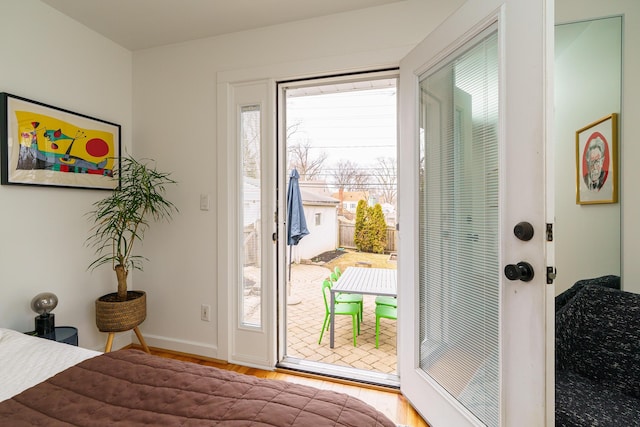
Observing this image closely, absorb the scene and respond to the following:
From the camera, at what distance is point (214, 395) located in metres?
0.93

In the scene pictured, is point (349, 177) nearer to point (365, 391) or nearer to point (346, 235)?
point (346, 235)

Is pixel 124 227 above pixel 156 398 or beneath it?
above

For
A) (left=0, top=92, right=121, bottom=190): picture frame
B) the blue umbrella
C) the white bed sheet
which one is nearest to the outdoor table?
the blue umbrella

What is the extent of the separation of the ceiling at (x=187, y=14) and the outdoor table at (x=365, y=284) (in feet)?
6.86

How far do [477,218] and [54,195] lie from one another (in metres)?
2.59

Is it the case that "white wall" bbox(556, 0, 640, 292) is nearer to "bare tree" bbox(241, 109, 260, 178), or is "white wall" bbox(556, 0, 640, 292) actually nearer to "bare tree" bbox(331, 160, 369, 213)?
"bare tree" bbox(241, 109, 260, 178)

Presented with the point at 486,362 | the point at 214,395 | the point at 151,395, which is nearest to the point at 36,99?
the point at 151,395

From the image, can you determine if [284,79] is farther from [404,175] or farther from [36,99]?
[36,99]

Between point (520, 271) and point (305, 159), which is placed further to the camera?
point (305, 159)

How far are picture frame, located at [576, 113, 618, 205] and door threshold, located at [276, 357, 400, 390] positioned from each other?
157 centimetres

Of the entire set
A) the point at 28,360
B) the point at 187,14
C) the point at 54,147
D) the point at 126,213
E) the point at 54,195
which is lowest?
the point at 28,360

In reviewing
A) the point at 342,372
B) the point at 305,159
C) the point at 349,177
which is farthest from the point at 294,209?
the point at 342,372

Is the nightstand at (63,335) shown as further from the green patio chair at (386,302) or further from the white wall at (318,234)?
the white wall at (318,234)

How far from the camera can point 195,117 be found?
7.78 ft
